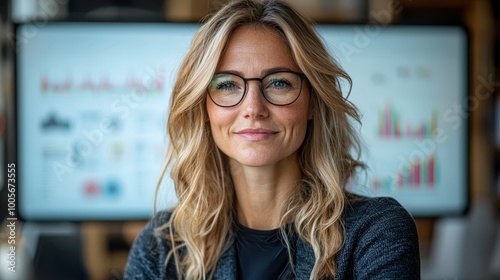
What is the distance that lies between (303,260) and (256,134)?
0.27m

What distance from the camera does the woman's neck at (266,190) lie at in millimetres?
1446

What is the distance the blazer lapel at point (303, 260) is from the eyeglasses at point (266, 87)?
0.94 ft

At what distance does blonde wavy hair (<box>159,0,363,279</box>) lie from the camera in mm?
1371

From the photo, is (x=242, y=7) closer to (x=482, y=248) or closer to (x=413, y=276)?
(x=413, y=276)

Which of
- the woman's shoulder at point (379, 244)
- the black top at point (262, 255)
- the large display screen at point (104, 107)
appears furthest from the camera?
the large display screen at point (104, 107)

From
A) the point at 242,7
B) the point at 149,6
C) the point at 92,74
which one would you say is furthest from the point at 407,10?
the point at 242,7

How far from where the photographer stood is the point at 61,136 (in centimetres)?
196

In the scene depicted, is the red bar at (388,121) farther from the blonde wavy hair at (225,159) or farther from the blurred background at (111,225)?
the blonde wavy hair at (225,159)

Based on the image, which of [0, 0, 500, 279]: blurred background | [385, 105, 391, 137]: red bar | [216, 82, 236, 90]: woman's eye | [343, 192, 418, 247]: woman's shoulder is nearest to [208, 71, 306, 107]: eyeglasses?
[216, 82, 236, 90]: woman's eye

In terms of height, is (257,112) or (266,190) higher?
(257,112)

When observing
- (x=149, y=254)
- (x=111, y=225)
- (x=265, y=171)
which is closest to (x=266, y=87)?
(x=265, y=171)

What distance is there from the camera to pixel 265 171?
143 centimetres

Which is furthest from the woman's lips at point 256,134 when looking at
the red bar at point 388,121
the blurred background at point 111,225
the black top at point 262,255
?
the red bar at point 388,121

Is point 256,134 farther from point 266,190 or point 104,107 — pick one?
point 104,107
